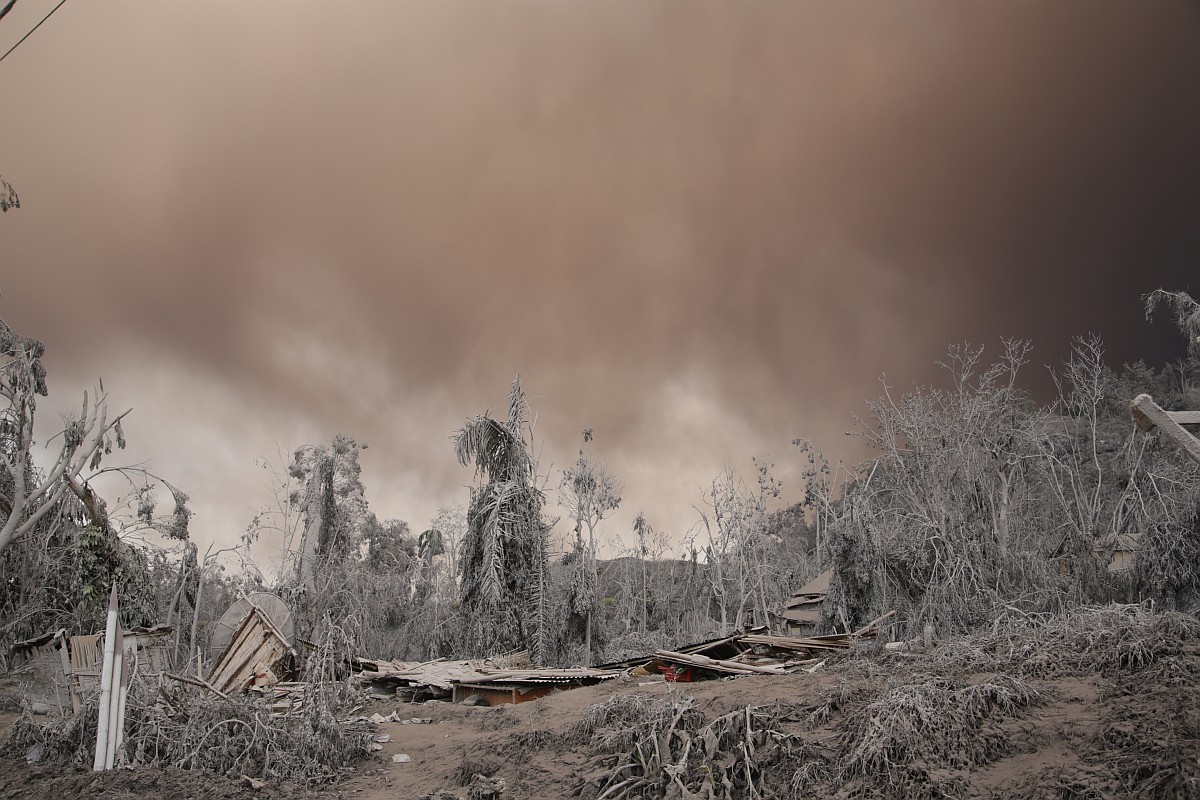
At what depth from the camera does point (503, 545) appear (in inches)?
686

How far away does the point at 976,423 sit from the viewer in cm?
1606

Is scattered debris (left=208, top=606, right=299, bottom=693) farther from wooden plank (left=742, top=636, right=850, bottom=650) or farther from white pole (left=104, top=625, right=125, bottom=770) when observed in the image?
wooden plank (left=742, top=636, right=850, bottom=650)

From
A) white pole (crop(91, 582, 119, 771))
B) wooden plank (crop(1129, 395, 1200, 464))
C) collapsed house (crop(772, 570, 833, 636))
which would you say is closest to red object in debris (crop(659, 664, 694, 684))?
white pole (crop(91, 582, 119, 771))

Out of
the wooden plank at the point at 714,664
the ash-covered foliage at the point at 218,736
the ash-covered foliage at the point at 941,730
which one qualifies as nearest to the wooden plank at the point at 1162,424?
the ash-covered foliage at the point at 941,730

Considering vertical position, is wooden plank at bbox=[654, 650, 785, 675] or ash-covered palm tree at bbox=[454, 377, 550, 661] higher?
ash-covered palm tree at bbox=[454, 377, 550, 661]

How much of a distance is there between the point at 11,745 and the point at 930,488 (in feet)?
55.2

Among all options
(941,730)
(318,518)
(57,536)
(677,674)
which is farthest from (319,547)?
(941,730)

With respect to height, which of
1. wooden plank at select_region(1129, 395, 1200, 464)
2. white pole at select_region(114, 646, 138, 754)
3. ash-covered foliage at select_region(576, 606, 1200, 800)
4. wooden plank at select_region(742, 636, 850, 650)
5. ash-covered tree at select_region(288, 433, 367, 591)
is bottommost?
ash-covered foliage at select_region(576, 606, 1200, 800)

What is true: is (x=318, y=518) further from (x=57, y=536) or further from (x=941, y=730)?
(x=941, y=730)

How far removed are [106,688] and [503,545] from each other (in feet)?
35.1

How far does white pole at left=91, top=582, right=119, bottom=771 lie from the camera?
6945mm

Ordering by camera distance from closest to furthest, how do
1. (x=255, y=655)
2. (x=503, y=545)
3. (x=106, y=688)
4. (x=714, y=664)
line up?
(x=106, y=688)
(x=714, y=664)
(x=255, y=655)
(x=503, y=545)

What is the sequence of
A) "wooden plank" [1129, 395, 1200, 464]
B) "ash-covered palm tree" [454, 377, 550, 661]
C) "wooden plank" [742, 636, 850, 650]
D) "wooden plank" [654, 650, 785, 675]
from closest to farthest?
"wooden plank" [1129, 395, 1200, 464] → "wooden plank" [654, 650, 785, 675] → "wooden plank" [742, 636, 850, 650] → "ash-covered palm tree" [454, 377, 550, 661]

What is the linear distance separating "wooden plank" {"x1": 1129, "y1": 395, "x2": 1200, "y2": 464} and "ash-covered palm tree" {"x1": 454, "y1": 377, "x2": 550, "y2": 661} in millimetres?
13956
